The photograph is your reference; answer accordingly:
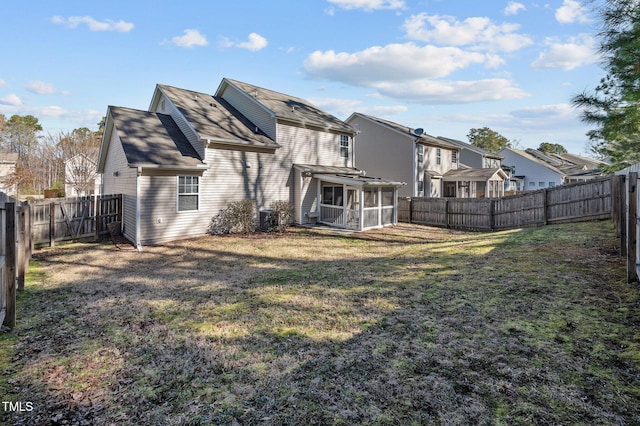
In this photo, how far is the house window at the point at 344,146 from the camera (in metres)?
20.4

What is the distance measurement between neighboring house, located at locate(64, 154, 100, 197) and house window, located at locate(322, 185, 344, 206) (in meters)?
23.0

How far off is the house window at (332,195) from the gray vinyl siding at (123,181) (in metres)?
9.20

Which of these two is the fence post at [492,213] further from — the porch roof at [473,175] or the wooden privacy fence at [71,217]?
the wooden privacy fence at [71,217]

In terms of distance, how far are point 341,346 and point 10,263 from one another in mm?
4722

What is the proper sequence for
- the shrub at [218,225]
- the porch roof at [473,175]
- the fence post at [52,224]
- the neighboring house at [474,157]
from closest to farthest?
the fence post at [52,224] → the shrub at [218,225] → the porch roof at [473,175] → the neighboring house at [474,157]

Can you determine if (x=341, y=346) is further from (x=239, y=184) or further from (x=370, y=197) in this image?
(x=370, y=197)

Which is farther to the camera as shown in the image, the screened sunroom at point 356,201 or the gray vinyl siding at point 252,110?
the gray vinyl siding at point 252,110

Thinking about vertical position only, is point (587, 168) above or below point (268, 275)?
above

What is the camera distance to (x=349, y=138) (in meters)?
20.9

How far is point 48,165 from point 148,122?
3099cm

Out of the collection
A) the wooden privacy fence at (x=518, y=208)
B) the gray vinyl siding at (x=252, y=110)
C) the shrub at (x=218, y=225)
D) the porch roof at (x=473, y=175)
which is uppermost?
the gray vinyl siding at (x=252, y=110)

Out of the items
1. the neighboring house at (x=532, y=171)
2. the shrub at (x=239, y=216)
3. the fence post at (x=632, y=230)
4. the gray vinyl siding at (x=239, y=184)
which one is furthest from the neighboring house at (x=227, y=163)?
the neighboring house at (x=532, y=171)

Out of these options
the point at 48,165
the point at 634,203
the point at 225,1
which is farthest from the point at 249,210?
the point at 48,165

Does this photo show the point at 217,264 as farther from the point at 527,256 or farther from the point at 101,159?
the point at 101,159
